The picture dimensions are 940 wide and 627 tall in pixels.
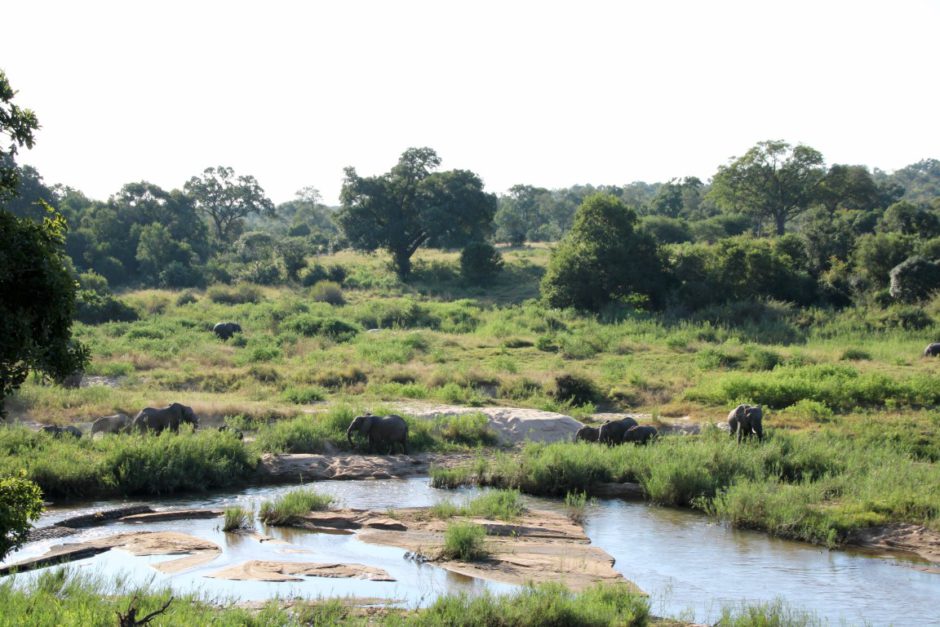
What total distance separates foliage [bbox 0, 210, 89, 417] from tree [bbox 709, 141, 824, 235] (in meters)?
56.8

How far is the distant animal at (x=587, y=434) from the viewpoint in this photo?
1847 centimetres

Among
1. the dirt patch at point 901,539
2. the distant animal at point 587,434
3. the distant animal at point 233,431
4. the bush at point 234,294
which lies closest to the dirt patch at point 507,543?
the dirt patch at point 901,539

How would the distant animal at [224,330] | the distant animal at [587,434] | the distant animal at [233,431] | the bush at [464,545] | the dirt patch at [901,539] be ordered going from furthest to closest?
1. the distant animal at [224,330]
2. the distant animal at [587,434]
3. the distant animal at [233,431]
4. the dirt patch at [901,539]
5. the bush at [464,545]

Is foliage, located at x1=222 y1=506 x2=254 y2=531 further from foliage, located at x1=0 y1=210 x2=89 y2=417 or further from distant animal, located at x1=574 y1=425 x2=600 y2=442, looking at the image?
distant animal, located at x1=574 y1=425 x2=600 y2=442

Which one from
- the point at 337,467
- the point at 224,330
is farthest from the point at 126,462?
the point at 224,330

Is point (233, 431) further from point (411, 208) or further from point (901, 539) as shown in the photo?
point (411, 208)

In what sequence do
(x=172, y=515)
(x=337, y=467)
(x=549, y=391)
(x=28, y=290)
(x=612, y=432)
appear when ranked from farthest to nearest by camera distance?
(x=549, y=391) → (x=612, y=432) → (x=337, y=467) → (x=172, y=515) → (x=28, y=290)

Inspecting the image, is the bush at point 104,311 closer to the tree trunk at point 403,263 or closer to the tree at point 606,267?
the tree trunk at point 403,263

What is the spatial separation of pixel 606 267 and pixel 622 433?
67.4ft

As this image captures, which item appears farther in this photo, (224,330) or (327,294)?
(327,294)

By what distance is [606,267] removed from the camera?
3816cm

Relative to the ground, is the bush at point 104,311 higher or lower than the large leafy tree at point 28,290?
lower

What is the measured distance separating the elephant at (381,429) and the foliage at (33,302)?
10918mm

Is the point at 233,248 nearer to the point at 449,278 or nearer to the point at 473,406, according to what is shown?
the point at 449,278
